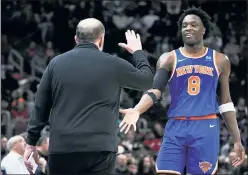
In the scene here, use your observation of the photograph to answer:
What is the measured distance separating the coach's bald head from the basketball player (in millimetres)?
1256

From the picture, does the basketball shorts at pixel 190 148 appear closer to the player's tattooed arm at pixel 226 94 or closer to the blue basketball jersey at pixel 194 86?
the blue basketball jersey at pixel 194 86

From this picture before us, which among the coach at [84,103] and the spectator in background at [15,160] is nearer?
the coach at [84,103]

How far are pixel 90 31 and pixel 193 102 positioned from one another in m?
1.75

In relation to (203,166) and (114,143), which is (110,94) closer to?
(114,143)

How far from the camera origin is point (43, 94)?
609cm

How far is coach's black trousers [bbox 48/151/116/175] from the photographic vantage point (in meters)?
5.94

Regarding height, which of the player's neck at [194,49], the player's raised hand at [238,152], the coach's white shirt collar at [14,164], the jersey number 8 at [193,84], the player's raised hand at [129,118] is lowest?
the coach's white shirt collar at [14,164]

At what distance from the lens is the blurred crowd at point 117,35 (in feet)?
61.8

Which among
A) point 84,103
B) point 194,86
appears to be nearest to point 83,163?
point 84,103

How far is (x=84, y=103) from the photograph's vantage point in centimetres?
597

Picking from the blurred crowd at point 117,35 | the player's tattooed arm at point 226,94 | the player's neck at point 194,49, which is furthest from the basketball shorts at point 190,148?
the blurred crowd at point 117,35

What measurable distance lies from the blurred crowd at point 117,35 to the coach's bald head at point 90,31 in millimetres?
11637

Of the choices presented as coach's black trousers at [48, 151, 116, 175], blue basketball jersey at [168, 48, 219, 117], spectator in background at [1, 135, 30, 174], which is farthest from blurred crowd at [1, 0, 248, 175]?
coach's black trousers at [48, 151, 116, 175]

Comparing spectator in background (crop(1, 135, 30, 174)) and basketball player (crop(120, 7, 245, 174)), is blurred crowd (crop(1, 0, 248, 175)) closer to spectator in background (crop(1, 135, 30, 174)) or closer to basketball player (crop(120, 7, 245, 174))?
spectator in background (crop(1, 135, 30, 174))
